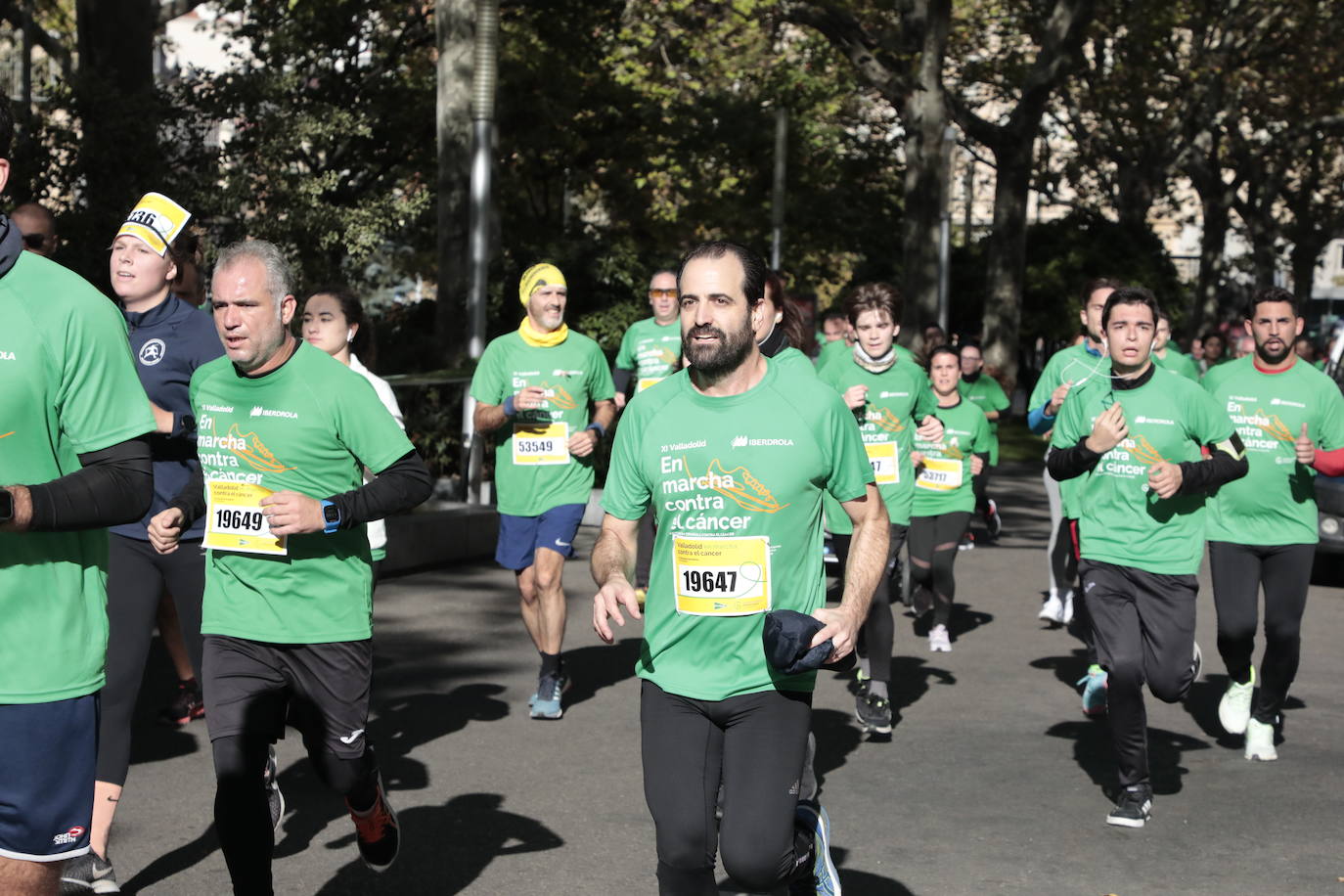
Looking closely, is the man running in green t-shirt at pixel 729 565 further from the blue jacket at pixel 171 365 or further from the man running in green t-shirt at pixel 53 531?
the blue jacket at pixel 171 365

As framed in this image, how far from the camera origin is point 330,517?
16.2 feet

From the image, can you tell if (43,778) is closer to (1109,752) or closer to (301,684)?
(301,684)

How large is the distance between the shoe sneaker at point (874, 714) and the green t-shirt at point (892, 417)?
4.41 ft

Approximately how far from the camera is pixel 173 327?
595 centimetres

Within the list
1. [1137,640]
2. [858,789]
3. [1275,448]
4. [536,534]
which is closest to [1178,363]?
[1275,448]

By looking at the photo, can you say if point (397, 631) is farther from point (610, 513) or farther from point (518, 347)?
point (610, 513)

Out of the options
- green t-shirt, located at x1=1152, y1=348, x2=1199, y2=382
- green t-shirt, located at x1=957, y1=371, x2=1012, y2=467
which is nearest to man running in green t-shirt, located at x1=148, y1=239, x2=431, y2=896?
green t-shirt, located at x1=1152, y1=348, x2=1199, y2=382

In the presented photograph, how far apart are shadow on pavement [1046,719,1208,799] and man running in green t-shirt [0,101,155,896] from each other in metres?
4.59

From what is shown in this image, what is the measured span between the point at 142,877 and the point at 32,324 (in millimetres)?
2791

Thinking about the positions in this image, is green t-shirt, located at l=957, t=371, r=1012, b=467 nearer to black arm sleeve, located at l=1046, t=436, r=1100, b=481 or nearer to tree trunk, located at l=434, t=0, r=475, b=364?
tree trunk, located at l=434, t=0, r=475, b=364

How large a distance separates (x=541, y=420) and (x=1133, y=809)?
3.39 metres

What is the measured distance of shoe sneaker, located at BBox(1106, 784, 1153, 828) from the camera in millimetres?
6449

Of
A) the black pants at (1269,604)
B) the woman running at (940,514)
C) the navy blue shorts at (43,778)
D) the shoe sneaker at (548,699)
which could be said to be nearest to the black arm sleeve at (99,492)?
the navy blue shorts at (43,778)

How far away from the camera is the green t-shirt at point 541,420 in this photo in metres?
8.52
